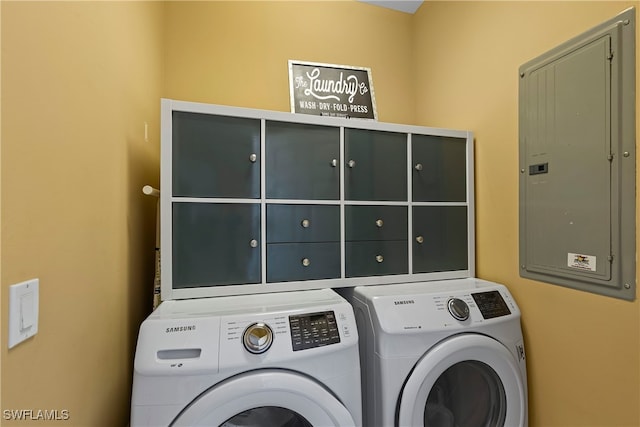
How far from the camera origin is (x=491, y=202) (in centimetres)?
149

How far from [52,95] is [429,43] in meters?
2.07

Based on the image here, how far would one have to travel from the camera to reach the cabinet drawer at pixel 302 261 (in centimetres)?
124

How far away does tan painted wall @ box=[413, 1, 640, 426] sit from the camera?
1016 millimetres

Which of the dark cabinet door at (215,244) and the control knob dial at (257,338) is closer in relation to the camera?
the control knob dial at (257,338)

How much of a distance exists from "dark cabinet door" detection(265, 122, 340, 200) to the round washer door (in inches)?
27.2

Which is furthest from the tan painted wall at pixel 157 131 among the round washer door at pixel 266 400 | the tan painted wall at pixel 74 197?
the round washer door at pixel 266 400

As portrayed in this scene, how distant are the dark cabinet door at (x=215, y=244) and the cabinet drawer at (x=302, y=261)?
7 centimetres

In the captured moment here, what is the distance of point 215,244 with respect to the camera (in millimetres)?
1159

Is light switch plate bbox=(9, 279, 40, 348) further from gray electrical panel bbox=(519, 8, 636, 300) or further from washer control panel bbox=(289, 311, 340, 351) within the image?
gray electrical panel bbox=(519, 8, 636, 300)

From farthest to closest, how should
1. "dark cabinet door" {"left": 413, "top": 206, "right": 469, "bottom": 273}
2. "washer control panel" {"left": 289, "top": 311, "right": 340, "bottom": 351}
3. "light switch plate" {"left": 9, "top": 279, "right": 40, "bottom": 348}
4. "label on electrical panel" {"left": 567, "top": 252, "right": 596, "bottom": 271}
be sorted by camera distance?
"dark cabinet door" {"left": 413, "top": 206, "right": 469, "bottom": 273} → "label on electrical panel" {"left": 567, "top": 252, "right": 596, "bottom": 271} → "washer control panel" {"left": 289, "top": 311, "right": 340, "bottom": 351} → "light switch plate" {"left": 9, "top": 279, "right": 40, "bottom": 348}

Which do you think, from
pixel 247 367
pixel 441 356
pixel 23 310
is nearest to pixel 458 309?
pixel 441 356

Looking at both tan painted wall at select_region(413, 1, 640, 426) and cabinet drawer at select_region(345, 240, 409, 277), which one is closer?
tan painted wall at select_region(413, 1, 640, 426)

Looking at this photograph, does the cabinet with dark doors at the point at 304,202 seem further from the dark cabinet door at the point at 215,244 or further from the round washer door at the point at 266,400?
the round washer door at the point at 266,400

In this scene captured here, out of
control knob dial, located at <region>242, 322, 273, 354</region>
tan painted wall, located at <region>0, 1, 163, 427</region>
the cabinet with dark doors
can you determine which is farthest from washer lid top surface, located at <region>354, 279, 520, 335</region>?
tan painted wall, located at <region>0, 1, 163, 427</region>
